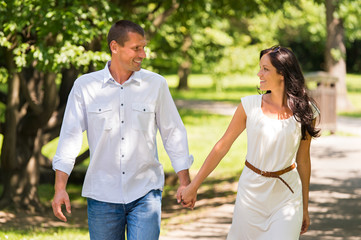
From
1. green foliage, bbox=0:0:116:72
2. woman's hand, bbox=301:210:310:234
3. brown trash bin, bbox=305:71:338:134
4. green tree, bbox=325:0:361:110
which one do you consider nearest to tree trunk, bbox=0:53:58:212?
green foliage, bbox=0:0:116:72

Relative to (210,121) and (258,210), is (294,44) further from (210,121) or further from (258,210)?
(258,210)

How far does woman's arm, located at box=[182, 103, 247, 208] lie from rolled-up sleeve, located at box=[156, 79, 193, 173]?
119 millimetres

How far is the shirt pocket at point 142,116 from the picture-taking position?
13.9 feet

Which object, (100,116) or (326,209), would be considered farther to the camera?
(326,209)

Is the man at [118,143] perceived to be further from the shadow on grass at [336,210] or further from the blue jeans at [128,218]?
the shadow on grass at [336,210]

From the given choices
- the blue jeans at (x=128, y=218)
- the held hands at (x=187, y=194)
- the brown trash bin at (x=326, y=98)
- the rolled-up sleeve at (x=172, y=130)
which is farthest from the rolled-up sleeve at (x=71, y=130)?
the brown trash bin at (x=326, y=98)

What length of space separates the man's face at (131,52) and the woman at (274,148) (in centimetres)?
72

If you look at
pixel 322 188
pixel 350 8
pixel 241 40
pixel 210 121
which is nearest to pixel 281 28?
pixel 241 40

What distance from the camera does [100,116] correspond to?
4.24 metres

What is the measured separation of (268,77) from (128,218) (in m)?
1.24

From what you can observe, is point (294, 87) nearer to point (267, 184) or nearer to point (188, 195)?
point (267, 184)

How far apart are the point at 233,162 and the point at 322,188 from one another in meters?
5.33

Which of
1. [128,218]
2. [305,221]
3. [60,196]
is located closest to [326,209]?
[305,221]

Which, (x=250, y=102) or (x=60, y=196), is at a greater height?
(x=250, y=102)
